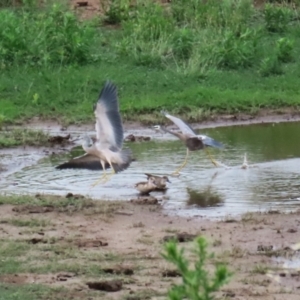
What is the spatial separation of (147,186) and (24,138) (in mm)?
3390

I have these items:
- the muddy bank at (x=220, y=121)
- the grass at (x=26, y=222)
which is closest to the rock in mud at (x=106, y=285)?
the grass at (x=26, y=222)

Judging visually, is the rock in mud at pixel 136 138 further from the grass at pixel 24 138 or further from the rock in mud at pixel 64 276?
the rock in mud at pixel 64 276

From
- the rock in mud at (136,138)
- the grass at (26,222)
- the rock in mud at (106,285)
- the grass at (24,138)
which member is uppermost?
the rock in mud at (106,285)

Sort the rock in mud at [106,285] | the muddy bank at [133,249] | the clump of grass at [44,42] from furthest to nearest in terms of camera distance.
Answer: the clump of grass at [44,42]
the muddy bank at [133,249]
the rock in mud at [106,285]

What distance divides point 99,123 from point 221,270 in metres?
6.25

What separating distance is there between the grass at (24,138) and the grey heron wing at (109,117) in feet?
9.25

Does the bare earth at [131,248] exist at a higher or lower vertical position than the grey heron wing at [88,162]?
higher

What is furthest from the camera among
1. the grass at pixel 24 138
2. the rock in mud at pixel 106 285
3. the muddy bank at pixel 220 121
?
the muddy bank at pixel 220 121

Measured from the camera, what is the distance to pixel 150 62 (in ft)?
52.9

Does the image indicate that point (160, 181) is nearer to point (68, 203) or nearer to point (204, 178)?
point (204, 178)

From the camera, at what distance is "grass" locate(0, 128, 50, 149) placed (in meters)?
12.2

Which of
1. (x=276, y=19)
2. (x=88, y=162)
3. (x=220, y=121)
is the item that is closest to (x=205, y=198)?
(x=88, y=162)

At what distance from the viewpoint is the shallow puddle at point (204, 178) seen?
9125 mm

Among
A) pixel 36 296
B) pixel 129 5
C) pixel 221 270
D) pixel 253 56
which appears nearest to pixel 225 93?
pixel 253 56
